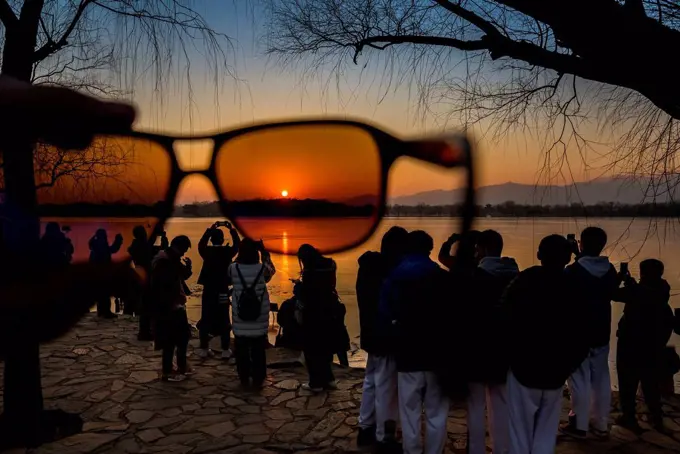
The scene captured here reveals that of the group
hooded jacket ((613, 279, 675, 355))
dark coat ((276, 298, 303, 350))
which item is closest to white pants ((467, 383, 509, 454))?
hooded jacket ((613, 279, 675, 355))

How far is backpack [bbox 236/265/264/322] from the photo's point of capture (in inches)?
195

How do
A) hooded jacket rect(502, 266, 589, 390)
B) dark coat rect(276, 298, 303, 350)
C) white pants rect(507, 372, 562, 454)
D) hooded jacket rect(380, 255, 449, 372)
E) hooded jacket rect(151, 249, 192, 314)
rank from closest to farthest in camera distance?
hooded jacket rect(502, 266, 589, 390) → white pants rect(507, 372, 562, 454) → hooded jacket rect(380, 255, 449, 372) → hooded jacket rect(151, 249, 192, 314) → dark coat rect(276, 298, 303, 350)

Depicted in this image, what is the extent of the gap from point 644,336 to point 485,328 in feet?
5.98

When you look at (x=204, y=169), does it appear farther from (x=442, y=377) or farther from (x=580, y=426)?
(x=580, y=426)

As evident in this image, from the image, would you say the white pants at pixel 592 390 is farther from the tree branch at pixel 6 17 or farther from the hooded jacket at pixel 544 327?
the tree branch at pixel 6 17

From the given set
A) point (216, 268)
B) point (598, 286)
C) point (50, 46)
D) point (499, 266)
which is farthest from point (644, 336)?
point (50, 46)

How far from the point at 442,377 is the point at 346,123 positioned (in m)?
2.31

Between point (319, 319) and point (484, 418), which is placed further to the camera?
point (319, 319)

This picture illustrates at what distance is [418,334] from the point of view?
3258 mm

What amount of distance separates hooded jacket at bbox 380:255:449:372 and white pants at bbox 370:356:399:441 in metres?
0.47

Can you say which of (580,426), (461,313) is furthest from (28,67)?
(580,426)

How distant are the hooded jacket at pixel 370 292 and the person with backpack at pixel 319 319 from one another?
879mm

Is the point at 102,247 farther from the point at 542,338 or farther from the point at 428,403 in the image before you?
the point at 428,403

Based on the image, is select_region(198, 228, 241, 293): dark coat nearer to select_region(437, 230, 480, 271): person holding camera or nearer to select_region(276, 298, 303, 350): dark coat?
select_region(276, 298, 303, 350): dark coat
